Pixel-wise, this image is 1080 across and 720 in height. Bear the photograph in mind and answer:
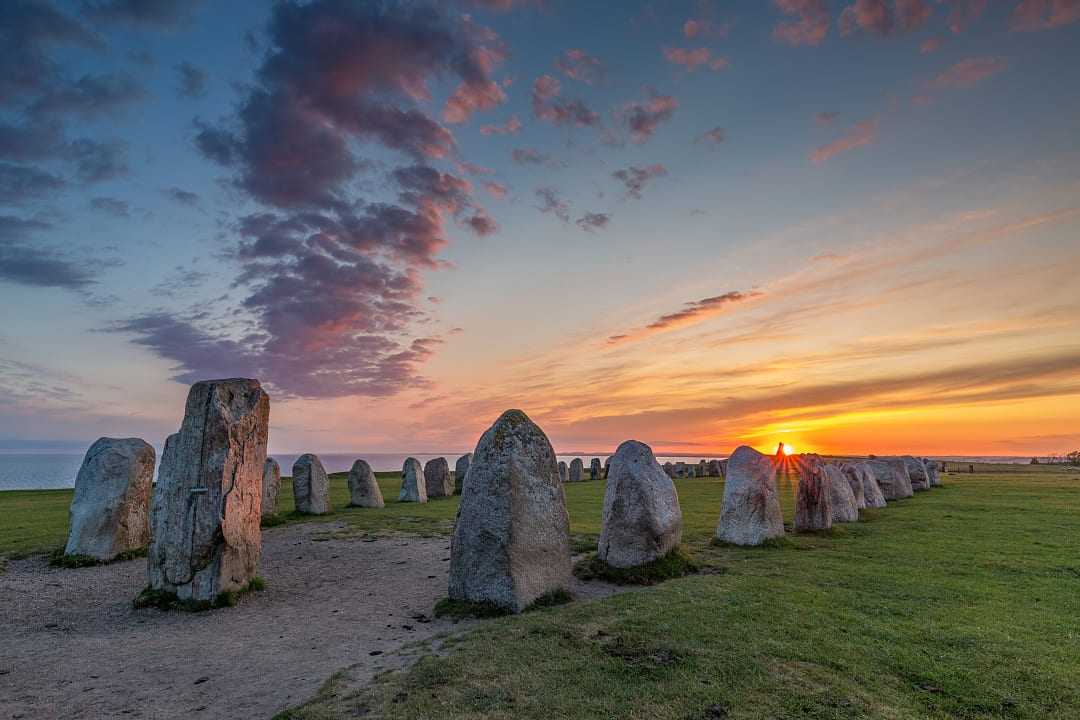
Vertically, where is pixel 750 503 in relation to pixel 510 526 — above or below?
below

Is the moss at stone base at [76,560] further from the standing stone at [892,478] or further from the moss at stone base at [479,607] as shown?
the standing stone at [892,478]

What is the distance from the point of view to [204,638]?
8094 millimetres

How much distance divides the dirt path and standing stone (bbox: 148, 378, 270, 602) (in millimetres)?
609

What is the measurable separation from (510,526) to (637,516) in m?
3.30

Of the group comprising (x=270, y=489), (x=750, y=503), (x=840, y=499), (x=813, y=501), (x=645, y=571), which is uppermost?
(x=270, y=489)

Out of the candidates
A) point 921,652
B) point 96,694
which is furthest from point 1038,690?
point 96,694

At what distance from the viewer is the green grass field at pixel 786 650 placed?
5289 millimetres

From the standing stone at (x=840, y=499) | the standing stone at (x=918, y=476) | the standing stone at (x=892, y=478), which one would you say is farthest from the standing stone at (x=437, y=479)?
the standing stone at (x=918, y=476)

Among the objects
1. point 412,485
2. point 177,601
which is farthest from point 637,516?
point 412,485

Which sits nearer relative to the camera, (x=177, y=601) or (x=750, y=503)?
(x=177, y=601)

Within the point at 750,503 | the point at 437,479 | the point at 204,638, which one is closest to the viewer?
the point at 204,638

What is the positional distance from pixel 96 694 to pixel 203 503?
4049 mm

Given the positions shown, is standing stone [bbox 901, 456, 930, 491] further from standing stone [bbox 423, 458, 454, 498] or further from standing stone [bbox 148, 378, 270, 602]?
standing stone [bbox 148, 378, 270, 602]

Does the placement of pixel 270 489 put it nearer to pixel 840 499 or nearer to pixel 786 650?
pixel 786 650
